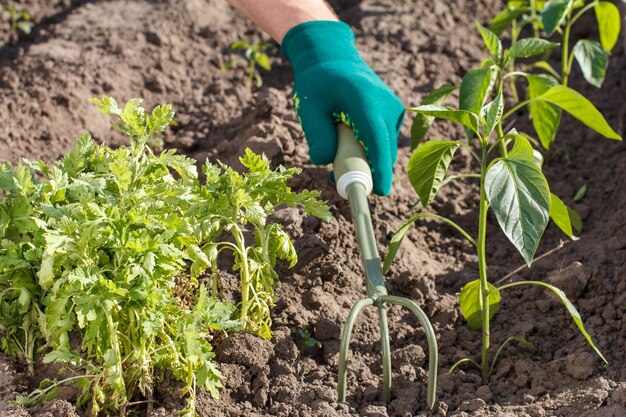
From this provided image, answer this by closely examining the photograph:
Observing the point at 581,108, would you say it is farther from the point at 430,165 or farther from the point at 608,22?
the point at 608,22

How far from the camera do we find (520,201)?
2.46 meters

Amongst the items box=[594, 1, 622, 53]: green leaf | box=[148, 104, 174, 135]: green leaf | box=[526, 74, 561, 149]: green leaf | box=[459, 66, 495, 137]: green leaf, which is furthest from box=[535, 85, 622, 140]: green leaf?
box=[148, 104, 174, 135]: green leaf

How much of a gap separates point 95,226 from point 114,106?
1.39 feet

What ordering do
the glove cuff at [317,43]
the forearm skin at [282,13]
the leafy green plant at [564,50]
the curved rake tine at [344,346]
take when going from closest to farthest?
the curved rake tine at [344,346]
the leafy green plant at [564,50]
the glove cuff at [317,43]
the forearm skin at [282,13]

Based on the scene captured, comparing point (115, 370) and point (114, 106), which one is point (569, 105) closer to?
point (114, 106)

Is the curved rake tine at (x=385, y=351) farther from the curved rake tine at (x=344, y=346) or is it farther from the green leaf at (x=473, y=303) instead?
the green leaf at (x=473, y=303)

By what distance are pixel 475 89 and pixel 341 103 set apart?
48 centimetres

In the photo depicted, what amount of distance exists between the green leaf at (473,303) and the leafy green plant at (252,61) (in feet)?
6.42

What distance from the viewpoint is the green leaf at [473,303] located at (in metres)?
2.87

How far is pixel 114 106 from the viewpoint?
2.60m

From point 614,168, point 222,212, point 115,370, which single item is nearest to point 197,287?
point 222,212

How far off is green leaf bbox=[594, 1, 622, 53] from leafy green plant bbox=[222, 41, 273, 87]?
5.19 feet

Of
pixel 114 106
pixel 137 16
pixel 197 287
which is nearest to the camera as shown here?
pixel 114 106

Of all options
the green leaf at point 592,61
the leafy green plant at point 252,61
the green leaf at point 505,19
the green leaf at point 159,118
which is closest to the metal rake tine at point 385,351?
the green leaf at point 159,118
